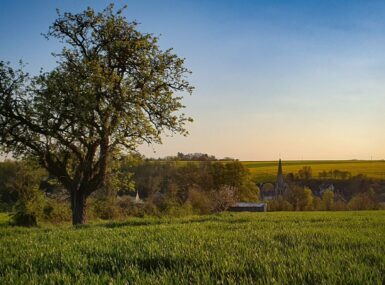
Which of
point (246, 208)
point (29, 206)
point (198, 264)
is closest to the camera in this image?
point (198, 264)

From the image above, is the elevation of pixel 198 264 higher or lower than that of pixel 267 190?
higher

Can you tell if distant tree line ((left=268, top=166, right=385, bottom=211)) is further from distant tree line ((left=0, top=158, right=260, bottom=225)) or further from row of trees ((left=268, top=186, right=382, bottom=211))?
distant tree line ((left=0, top=158, right=260, bottom=225))

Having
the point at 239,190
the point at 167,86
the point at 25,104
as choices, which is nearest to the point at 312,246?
the point at 167,86

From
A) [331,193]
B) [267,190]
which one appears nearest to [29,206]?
[331,193]

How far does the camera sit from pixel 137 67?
26.5 meters

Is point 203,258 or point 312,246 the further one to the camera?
point 312,246

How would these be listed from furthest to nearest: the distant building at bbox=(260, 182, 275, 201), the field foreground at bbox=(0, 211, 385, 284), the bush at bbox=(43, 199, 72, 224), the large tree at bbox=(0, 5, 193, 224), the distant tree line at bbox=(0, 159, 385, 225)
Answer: the distant building at bbox=(260, 182, 275, 201) < the bush at bbox=(43, 199, 72, 224) < the distant tree line at bbox=(0, 159, 385, 225) < the large tree at bbox=(0, 5, 193, 224) < the field foreground at bbox=(0, 211, 385, 284)

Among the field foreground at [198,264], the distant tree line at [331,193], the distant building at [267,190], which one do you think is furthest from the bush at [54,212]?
the distant building at [267,190]

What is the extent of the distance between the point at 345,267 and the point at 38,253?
18.4 ft

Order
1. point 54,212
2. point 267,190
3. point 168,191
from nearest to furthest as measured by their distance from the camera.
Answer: point 54,212, point 168,191, point 267,190

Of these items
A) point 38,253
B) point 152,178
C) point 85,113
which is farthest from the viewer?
point 152,178

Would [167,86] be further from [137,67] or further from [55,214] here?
[55,214]

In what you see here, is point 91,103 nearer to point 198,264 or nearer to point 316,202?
point 198,264

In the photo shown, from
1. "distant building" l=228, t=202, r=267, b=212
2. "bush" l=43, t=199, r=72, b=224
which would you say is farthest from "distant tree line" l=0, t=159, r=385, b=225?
"distant building" l=228, t=202, r=267, b=212
